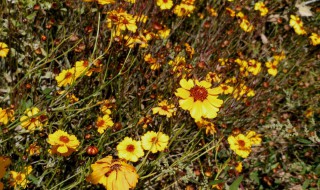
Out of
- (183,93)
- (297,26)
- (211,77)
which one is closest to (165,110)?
(183,93)

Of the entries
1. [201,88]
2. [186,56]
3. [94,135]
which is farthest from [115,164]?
[186,56]

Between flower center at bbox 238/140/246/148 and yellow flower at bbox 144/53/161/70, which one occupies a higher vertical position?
yellow flower at bbox 144/53/161/70

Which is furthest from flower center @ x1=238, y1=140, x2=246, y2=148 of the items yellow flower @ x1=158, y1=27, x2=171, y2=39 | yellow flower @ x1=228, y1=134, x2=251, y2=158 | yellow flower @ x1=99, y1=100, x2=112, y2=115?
yellow flower @ x1=158, y1=27, x2=171, y2=39

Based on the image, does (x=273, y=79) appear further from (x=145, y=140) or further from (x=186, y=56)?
(x=145, y=140)

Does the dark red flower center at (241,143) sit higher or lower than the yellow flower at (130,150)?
lower

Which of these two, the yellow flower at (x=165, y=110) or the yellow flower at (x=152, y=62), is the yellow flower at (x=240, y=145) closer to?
the yellow flower at (x=165, y=110)

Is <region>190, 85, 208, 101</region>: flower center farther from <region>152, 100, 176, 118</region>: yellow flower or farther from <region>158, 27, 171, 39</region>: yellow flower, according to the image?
<region>158, 27, 171, 39</region>: yellow flower

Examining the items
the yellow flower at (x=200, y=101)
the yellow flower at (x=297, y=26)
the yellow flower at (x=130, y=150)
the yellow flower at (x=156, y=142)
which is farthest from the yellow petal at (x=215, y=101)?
the yellow flower at (x=297, y=26)
